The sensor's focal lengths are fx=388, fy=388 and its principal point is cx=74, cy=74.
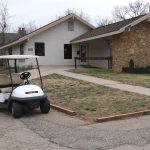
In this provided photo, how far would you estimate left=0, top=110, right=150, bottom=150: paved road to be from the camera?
302 inches

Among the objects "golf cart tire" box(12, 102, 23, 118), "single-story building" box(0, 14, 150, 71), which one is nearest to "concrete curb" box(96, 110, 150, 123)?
"golf cart tire" box(12, 102, 23, 118)

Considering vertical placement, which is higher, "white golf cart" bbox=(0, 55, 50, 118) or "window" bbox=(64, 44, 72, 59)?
"window" bbox=(64, 44, 72, 59)

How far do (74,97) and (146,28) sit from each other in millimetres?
14601

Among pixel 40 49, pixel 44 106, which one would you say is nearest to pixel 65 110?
→ pixel 44 106

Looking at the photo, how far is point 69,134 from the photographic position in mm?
8758

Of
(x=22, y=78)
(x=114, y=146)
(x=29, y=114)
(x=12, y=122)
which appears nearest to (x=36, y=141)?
(x=114, y=146)

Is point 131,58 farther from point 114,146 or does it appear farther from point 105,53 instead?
point 114,146

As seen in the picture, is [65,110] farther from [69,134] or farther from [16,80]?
[69,134]

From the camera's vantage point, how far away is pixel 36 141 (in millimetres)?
8172

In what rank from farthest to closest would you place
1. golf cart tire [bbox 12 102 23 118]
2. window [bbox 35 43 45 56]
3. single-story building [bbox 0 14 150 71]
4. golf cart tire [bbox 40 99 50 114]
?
window [bbox 35 43 45 56], single-story building [bbox 0 14 150 71], golf cart tire [bbox 40 99 50 114], golf cart tire [bbox 12 102 23 118]

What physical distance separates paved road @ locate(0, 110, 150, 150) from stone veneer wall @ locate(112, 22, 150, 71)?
16.1 m

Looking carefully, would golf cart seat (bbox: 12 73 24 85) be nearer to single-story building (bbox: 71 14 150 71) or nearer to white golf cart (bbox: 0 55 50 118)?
white golf cart (bbox: 0 55 50 118)

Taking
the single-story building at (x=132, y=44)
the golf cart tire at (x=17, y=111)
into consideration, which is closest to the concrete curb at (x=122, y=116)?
the golf cart tire at (x=17, y=111)

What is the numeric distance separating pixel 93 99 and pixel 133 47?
1406 centimetres
